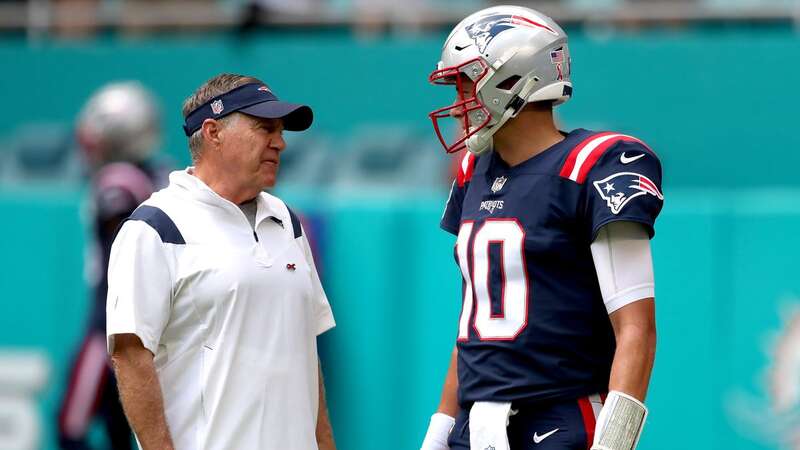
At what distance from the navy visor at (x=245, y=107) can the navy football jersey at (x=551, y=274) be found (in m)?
0.57

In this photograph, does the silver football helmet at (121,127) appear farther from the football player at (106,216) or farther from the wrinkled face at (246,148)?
the wrinkled face at (246,148)

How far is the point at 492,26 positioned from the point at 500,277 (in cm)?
64

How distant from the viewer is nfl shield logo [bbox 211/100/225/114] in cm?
370

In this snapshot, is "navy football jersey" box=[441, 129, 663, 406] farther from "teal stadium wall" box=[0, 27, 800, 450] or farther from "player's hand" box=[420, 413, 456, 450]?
"teal stadium wall" box=[0, 27, 800, 450]

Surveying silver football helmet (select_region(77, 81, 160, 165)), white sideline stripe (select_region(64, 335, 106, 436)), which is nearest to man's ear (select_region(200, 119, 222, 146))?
white sideline stripe (select_region(64, 335, 106, 436))

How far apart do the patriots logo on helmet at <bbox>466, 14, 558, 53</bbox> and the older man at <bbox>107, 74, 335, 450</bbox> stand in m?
0.47

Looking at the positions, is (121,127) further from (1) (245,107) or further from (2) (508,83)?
(2) (508,83)

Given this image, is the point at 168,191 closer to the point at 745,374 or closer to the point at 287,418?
the point at 287,418

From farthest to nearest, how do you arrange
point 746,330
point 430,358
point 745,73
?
point 745,73
point 430,358
point 746,330

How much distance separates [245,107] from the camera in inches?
146

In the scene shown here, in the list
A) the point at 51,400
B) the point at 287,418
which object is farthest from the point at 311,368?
the point at 51,400

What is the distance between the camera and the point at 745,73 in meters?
8.09

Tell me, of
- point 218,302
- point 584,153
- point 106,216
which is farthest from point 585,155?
point 106,216

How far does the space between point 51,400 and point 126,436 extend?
1.42 m
